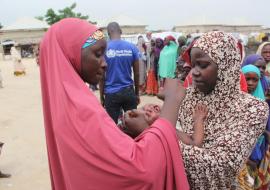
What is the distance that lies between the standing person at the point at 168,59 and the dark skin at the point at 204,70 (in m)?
7.30

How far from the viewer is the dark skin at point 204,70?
2076 mm

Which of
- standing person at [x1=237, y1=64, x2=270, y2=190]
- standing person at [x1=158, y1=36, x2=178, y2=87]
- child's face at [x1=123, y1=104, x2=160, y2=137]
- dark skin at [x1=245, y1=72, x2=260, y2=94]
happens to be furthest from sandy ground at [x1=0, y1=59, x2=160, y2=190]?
child's face at [x1=123, y1=104, x2=160, y2=137]

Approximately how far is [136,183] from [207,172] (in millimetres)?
537

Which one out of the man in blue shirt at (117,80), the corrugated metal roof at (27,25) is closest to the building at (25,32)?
the corrugated metal roof at (27,25)

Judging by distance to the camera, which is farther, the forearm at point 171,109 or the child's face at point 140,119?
the child's face at point 140,119

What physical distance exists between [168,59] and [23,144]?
4508 millimetres

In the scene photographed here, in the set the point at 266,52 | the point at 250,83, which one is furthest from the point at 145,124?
the point at 266,52

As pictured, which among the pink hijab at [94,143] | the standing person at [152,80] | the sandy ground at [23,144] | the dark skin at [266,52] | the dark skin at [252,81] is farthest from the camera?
the standing person at [152,80]

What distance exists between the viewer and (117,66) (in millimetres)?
5211

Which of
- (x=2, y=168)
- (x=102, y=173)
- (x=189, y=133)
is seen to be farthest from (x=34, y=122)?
(x=102, y=173)

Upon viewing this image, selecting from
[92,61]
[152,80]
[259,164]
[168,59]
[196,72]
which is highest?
[92,61]

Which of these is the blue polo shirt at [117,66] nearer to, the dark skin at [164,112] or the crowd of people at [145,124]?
the crowd of people at [145,124]

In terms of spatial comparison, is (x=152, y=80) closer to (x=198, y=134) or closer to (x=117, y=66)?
(x=117, y=66)

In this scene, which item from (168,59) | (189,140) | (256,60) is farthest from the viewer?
(168,59)
